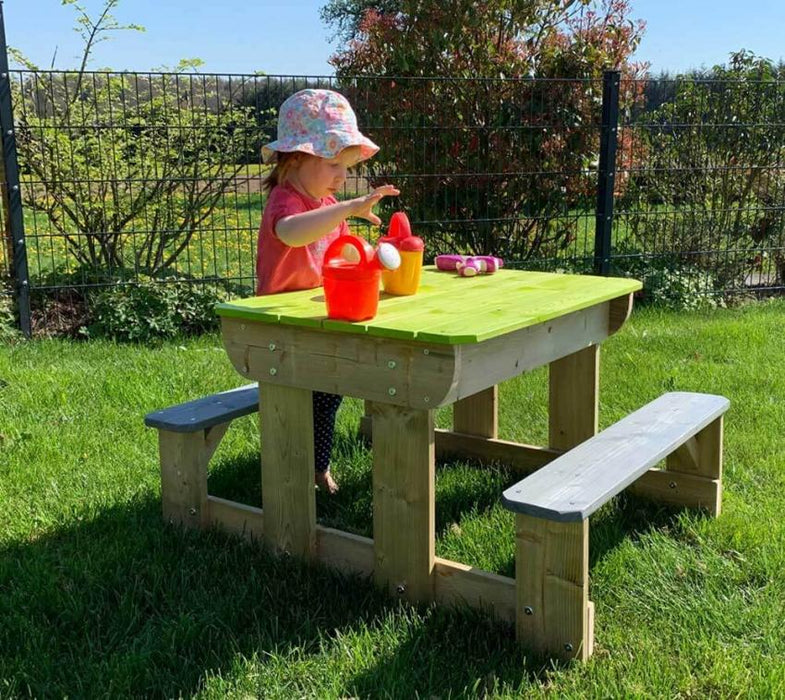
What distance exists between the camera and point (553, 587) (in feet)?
7.77

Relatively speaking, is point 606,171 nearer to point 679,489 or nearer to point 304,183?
point 679,489

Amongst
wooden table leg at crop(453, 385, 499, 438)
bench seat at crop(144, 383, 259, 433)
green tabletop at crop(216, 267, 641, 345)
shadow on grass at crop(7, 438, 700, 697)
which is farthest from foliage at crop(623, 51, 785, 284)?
bench seat at crop(144, 383, 259, 433)

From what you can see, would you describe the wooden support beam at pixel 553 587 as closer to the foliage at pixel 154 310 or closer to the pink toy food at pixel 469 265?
the pink toy food at pixel 469 265

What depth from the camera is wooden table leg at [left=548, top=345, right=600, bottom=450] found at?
361 cm

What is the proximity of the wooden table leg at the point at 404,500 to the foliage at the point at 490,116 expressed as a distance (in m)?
4.61

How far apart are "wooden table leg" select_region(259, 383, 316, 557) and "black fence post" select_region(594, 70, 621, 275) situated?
Result: 16.9 feet

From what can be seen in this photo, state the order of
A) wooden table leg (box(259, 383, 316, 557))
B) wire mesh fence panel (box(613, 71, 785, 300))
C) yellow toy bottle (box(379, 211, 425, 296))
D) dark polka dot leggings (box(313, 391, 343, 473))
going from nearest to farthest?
wooden table leg (box(259, 383, 316, 557)) < yellow toy bottle (box(379, 211, 425, 296)) < dark polka dot leggings (box(313, 391, 343, 473)) < wire mesh fence panel (box(613, 71, 785, 300))

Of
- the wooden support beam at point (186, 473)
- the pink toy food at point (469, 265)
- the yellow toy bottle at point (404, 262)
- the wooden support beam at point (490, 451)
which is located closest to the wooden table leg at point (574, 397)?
the wooden support beam at point (490, 451)

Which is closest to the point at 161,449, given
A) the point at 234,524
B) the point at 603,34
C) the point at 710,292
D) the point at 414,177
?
the point at 234,524

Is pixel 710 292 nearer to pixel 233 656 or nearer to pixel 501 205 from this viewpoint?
pixel 501 205

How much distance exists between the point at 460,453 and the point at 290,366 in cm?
150

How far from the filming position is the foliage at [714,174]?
25.8 ft

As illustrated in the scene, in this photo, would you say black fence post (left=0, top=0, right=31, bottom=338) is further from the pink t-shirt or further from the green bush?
the green bush

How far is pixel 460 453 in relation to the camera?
4.04 meters
